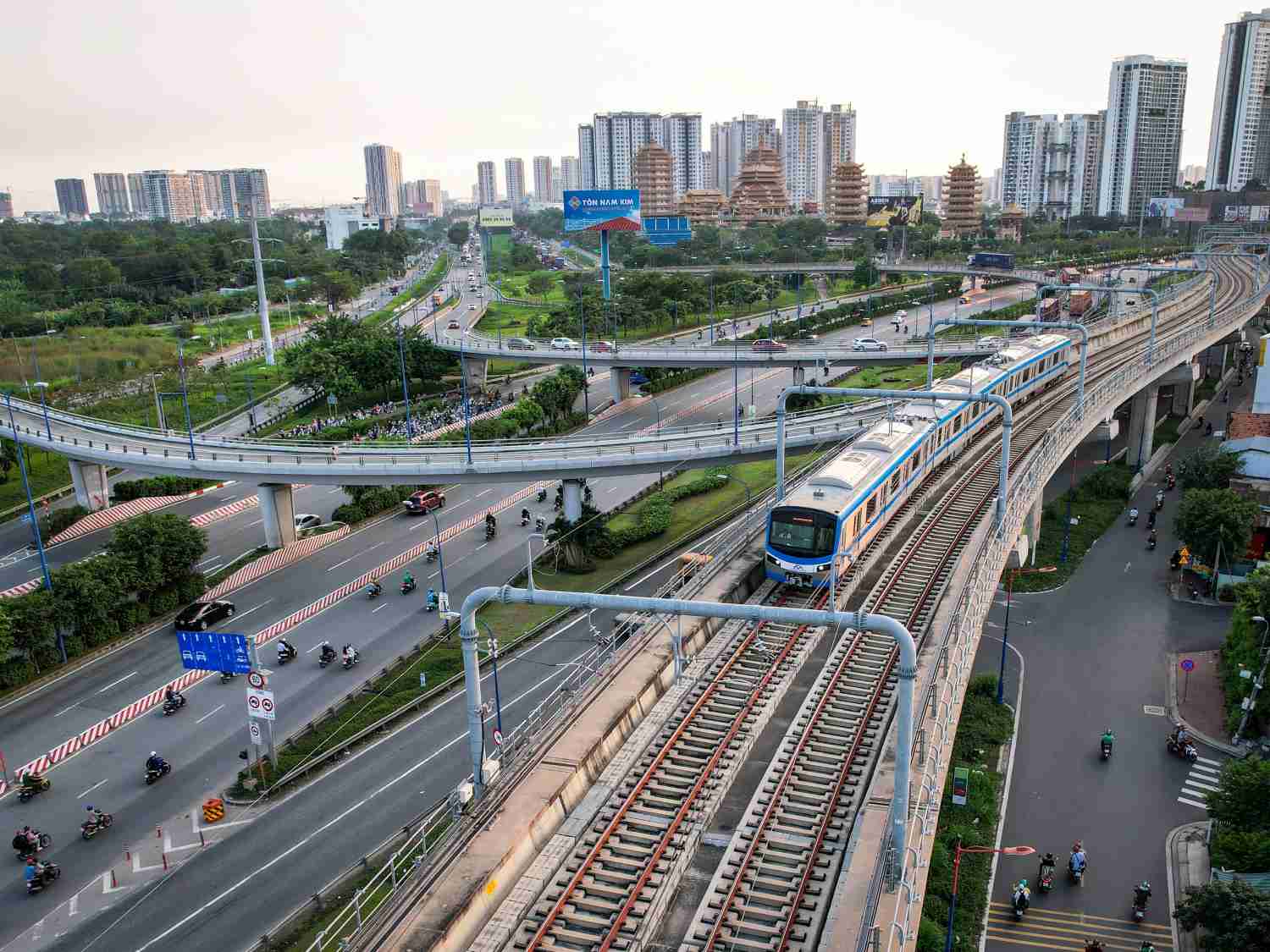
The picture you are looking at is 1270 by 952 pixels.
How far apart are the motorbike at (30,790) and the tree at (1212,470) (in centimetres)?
4615

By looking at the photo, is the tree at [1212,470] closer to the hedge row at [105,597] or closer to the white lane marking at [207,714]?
the white lane marking at [207,714]

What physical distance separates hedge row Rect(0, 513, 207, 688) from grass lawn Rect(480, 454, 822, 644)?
11.7 m

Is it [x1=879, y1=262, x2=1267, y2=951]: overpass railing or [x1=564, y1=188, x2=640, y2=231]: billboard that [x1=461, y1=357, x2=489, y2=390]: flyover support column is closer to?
[x1=564, y1=188, x2=640, y2=231]: billboard

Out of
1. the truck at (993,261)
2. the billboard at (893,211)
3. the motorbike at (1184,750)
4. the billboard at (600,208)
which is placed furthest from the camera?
the billboard at (893,211)

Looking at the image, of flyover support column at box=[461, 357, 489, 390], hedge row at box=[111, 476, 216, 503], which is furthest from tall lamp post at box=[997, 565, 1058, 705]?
flyover support column at box=[461, 357, 489, 390]

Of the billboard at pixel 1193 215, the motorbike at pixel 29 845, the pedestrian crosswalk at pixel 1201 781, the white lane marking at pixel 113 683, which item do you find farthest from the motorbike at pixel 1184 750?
the billboard at pixel 1193 215

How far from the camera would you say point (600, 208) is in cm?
8938

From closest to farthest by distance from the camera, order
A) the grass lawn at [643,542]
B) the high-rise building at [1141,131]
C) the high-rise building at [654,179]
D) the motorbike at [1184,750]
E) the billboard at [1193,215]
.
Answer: the motorbike at [1184,750] < the grass lawn at [643,542] < the billboard at [1193,215] < the high-rise building at [1141,131] < the high-rise building at [654,179]

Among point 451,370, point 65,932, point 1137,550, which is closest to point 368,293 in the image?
point 451,370

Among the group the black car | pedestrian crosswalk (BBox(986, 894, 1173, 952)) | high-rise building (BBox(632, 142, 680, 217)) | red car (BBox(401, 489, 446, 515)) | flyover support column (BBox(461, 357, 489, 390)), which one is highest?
high-rise building (BBox(632, 142, 680, 217))

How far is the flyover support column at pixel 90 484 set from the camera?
4941cm

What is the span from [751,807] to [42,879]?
56.0ft

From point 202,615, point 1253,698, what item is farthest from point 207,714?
point 1253,698

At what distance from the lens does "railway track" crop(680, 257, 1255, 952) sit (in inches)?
576
